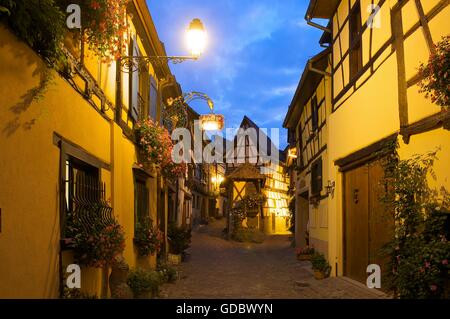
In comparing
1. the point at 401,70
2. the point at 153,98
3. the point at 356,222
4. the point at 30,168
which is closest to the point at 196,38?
the point at 401,70

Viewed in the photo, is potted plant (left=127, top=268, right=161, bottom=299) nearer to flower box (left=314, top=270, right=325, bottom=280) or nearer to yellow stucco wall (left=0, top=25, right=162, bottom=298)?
yellow stucco wall (left=0, top=25, right=162, bottom=298)

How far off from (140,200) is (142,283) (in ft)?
11.0

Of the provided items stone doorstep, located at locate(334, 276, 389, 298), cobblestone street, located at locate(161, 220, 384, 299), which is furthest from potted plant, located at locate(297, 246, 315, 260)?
stone doorstep, located at locate(334, 276, 389, 298)

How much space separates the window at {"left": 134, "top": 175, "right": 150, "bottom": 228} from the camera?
9.92m

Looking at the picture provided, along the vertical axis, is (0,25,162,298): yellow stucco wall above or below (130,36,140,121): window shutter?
below

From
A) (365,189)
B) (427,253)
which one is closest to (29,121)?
(427,253)

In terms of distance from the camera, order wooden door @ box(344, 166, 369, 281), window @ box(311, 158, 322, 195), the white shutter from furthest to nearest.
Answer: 1. window @ box(311, 158, 322, 195)
2. the white shutter
3. wooden door @ box(344, 166, 369, 281)

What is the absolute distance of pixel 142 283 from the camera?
7.32m

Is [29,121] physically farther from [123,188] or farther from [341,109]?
[341,109]

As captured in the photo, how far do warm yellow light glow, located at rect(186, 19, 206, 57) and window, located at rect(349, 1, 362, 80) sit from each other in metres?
3.04

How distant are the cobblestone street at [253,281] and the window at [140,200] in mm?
1616

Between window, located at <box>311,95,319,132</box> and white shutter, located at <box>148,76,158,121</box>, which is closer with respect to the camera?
white shutter, located at <box>148,76,158,121</box>

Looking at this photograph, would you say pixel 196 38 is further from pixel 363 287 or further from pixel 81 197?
pixel 363 287
